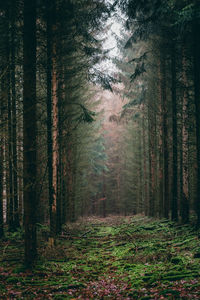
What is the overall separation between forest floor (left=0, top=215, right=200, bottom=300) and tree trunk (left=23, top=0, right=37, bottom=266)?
0.85 m

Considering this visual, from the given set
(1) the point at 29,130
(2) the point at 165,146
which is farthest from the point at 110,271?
(2) the point at 165,146

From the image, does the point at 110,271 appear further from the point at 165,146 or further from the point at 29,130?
the point at 165,146

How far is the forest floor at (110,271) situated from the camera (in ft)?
14.7

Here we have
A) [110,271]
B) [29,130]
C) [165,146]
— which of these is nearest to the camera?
[29,130]

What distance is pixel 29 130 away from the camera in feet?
19.6

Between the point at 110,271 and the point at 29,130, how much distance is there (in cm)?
455

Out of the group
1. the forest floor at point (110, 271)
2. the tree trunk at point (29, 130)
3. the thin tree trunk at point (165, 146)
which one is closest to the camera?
the forest floor at point (110, 271)

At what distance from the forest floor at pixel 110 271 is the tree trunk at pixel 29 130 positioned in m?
0.85

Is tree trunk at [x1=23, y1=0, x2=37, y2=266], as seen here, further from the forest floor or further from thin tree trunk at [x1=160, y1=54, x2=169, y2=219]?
thin tree trunk at [x1=160, y1=54, x2=169, y2=219]

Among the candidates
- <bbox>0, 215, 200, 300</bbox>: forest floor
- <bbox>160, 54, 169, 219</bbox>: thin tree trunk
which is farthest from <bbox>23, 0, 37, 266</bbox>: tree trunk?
<bbox>160, 54, 169, 219</bbox>: thin tree trunk

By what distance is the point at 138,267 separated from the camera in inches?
237

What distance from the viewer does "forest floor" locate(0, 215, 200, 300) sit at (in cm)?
448

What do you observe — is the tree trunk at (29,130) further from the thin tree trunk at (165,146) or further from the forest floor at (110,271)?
the thin tree trunk at (165,146)

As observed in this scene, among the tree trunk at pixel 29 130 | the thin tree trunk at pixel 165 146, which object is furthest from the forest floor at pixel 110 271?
the thin tree trunk at pixel 165 146
